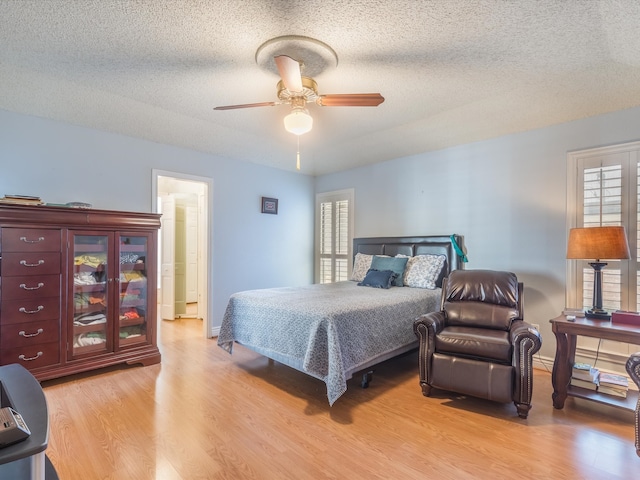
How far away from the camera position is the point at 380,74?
2.55 meters

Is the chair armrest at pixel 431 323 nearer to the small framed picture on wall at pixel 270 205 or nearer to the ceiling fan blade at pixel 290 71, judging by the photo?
the ceiling fan blade at pixel 290 71

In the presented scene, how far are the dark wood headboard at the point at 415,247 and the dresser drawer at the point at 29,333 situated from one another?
12.2ft

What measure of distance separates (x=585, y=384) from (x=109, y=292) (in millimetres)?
4247

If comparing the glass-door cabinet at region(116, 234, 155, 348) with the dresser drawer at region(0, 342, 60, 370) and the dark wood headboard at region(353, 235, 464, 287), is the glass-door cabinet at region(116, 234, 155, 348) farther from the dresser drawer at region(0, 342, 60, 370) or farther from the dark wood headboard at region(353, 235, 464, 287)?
the dark wood headboard at region(353, 235, 464, 287)

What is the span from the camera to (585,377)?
2531 millimetres

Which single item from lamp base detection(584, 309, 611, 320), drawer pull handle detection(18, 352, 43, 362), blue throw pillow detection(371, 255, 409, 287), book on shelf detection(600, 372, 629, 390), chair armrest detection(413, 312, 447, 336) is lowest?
book on shelf detection(600, 372, 629, 390)

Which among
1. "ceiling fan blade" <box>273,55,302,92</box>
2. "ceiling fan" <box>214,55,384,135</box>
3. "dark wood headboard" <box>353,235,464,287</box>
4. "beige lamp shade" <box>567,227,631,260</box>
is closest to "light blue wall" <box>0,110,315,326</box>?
"dark wood headboard" <box>353,235,464,287</box>

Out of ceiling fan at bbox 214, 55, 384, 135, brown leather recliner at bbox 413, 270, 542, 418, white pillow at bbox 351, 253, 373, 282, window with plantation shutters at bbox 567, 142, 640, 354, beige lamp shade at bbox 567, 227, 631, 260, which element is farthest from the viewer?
white pillow at bbox 351, 253, 373, 282

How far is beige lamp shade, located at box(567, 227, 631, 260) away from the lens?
248 cm

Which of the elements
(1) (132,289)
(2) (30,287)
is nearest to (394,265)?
(1) (132,289)

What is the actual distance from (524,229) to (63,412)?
14.7 feet

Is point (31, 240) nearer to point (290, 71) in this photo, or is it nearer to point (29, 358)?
point (29, 358)

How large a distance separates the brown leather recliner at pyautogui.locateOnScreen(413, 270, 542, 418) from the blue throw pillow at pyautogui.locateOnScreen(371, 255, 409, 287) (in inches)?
31.8

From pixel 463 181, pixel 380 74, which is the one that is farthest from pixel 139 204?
pixel 463 181
